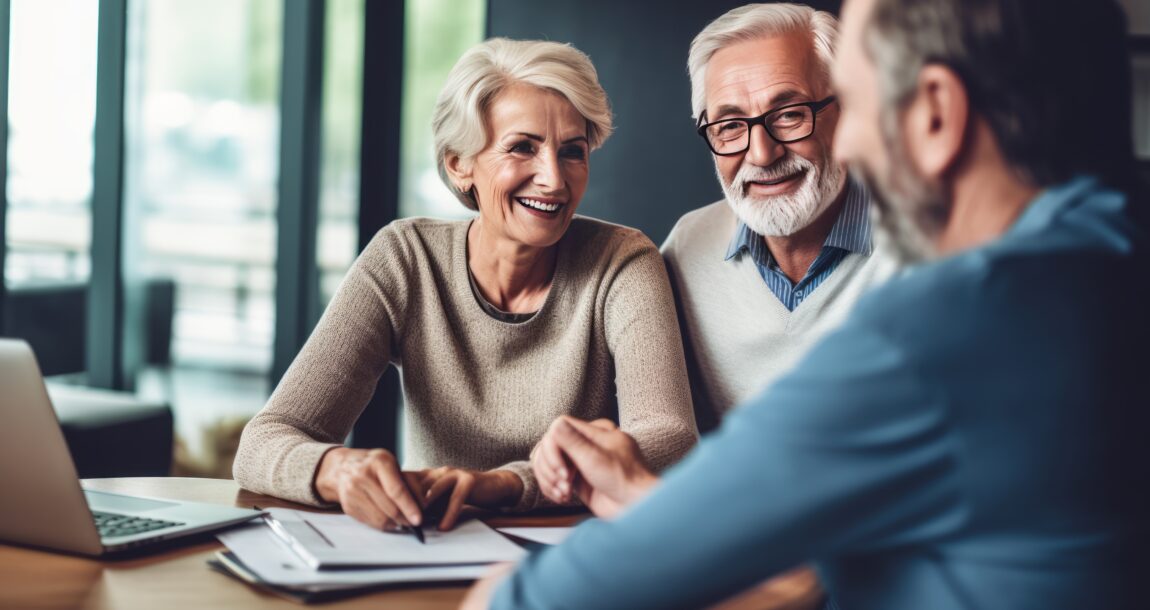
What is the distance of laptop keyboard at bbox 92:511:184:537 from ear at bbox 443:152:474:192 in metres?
0.97

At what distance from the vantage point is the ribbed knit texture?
1.92 m

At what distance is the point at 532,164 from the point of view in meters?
1.93

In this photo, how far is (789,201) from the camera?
1.94 meters

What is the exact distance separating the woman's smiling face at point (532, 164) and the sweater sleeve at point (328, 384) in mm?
236

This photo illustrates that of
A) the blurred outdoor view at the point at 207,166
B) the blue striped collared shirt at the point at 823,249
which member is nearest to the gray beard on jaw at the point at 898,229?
the blue striped collared shirt at the point at 823,249

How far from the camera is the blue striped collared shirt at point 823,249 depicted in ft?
6.36

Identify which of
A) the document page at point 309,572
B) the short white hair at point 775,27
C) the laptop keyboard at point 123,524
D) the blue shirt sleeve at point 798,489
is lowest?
the laptop keyboard at point 123,524

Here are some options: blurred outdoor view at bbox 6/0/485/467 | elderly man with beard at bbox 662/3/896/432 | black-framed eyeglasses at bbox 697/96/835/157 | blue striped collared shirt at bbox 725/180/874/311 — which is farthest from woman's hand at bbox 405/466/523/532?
blurred outdoor view at bbox 6/0/485/467

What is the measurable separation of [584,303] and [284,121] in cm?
231

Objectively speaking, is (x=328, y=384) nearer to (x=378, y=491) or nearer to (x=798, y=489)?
(x=378, y=491)

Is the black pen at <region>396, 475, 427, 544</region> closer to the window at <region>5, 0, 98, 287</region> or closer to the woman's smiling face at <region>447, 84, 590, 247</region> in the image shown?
the woman's smiling face at <region>447, 84, 590, 247</region>

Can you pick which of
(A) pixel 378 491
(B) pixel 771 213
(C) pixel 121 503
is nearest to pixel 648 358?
(B) pixel 771 213

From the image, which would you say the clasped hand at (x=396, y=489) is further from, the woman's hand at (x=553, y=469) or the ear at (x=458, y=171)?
the ear at (x=458, y=171)

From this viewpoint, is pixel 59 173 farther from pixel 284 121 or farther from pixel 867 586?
pixel 867 586
